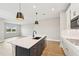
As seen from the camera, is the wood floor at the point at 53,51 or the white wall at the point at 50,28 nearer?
the wood floor at the point at 53,51

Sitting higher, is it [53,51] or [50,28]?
[50,28]

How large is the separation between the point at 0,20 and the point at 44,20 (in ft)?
15.8

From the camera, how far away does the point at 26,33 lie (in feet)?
43.3

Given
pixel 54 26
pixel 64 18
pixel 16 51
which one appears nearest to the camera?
pixel 16 51

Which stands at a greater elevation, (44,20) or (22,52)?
(44,20)


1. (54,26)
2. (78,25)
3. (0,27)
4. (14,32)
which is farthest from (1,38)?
Result: (78,25)

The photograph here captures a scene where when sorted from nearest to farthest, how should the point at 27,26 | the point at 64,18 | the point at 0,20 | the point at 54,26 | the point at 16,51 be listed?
1. the point at 16,51
2. the point at 64,18
3. the point at 0,20
4. the point at 54,26
5. the point at 27,26

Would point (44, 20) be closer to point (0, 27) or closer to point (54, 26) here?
point (54, 26)

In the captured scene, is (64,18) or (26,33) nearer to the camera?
(64,18)

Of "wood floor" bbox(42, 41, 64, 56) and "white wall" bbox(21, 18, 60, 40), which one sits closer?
"wood floor" bbox(42, 41, 64, 56)

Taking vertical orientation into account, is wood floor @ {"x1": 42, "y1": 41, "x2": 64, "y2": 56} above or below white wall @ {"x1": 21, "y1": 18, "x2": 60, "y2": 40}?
below

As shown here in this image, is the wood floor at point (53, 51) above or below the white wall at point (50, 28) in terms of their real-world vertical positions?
below

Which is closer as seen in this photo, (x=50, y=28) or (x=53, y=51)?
(x=53, y=51)

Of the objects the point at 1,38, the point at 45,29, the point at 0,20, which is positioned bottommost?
the point at 1,38
